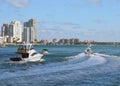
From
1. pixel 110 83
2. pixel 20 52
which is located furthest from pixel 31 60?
pixel 110 83

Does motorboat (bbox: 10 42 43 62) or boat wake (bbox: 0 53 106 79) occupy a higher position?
motorboat (bbox: 10 42 43 62)

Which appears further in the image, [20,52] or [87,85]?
[20,52]

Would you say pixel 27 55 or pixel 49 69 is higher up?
pixel 27 55

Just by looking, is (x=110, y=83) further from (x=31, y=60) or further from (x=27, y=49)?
(x=27, y=49)

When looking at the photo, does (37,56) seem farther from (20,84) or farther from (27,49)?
(20,84)

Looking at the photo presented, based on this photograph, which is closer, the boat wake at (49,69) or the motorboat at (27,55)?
the boat wake at (49,69)

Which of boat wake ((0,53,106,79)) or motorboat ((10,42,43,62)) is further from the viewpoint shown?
motorboat ((10,42,43,62))

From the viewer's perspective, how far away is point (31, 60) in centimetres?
7625

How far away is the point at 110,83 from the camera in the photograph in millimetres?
37750

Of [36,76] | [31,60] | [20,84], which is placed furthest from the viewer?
[31,60]

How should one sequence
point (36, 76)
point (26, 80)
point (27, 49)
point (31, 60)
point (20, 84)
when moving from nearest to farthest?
point (20, 84) < point (26, 80) < point (36, 76) < point (31, 60) < point (27, 49)

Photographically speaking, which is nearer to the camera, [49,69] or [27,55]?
[49,69]

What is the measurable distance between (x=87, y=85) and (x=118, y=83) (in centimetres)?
287

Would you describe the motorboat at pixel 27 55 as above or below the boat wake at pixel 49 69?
above
